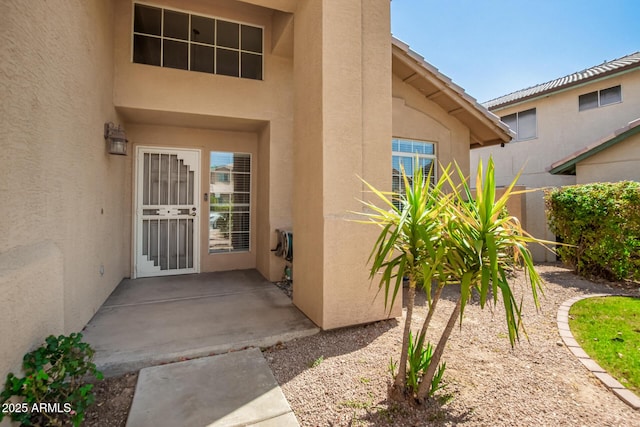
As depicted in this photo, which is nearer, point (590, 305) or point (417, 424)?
point (417, 424)

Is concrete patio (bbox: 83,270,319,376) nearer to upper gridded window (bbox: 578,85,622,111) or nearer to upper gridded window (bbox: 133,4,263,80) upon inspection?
upper gridded window (bbox: 133,4,263,80)

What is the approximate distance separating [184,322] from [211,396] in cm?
178

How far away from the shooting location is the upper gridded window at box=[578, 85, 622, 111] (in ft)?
36.3

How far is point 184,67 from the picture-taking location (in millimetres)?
6133

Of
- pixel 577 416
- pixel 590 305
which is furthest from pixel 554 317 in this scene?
pixel 577 416

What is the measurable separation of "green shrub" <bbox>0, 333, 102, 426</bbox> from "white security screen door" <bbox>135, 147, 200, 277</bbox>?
4.46 m

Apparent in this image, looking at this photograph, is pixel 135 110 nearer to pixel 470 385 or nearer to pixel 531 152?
pixel 470 385

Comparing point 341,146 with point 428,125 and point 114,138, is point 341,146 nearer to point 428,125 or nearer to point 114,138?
point 114,138

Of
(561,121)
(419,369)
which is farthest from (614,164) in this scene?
(419,369)

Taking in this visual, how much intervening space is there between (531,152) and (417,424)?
14317mm

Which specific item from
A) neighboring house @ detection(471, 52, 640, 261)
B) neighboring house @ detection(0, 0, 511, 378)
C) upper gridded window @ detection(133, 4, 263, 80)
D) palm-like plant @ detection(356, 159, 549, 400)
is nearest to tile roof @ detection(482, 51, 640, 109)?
neighboring house @ detection(471, 52, 640, 261)

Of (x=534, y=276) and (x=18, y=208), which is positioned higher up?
(x=18, y=208)

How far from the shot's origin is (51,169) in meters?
3.01

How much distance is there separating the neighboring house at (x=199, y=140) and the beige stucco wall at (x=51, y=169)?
0.07ft
